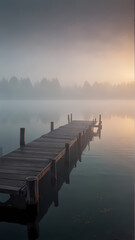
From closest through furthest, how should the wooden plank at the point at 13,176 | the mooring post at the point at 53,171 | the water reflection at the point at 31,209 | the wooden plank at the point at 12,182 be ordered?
the water reflection at the point at 31,209 < the wooden plank at the point at 12,182 < the wooden plank at the point at 13,176 < the mooring post at the point at 53,171

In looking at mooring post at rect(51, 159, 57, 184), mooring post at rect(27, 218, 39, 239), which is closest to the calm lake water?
mooring post at rect(27, 218, 39, 239)

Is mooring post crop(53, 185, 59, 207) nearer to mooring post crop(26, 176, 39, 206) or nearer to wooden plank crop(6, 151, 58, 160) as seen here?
wooden plank crop(6, 151, 58, 160)

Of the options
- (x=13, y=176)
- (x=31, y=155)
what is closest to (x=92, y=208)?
(x=13, y=176)

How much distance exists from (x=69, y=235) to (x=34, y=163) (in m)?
4.42

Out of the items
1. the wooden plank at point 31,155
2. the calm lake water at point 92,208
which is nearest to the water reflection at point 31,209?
the calm lake water at point 92,208

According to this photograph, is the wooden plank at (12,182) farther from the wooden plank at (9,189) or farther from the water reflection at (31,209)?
the water reflection at (31,209)

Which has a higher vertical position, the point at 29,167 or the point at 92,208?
the point at 29,167

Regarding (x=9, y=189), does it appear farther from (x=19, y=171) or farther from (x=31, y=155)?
(x=31, y=155)

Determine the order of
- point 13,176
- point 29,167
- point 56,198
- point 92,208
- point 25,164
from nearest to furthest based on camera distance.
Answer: point 13,176
point 92,208
point 29,167
point 25,164
point 56,198

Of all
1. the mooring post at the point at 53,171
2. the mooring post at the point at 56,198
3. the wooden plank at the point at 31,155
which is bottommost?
the mooring post at the point at 56,198

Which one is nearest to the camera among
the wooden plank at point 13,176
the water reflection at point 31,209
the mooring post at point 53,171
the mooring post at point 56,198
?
the water reflection at point 31,209

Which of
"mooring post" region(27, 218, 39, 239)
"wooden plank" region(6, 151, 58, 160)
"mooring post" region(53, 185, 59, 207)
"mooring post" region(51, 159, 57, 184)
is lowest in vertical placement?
"mooring post" region(27, 218, 39, 239)

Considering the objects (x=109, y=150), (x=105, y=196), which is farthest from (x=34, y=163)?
(x=109, y=150)

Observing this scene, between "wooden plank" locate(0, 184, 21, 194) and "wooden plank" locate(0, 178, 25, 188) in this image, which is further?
"wooden plank" locate(0, 178, 25, 188)
